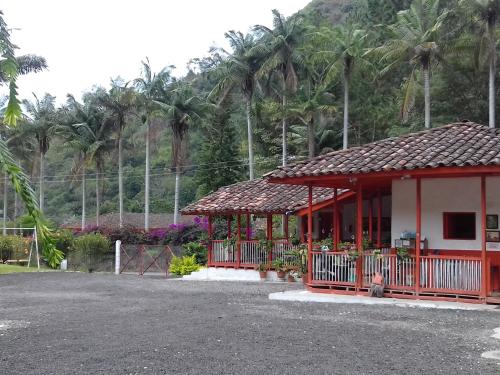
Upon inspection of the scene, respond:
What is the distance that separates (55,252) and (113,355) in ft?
15.5

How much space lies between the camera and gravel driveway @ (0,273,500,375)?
7645 millimetres

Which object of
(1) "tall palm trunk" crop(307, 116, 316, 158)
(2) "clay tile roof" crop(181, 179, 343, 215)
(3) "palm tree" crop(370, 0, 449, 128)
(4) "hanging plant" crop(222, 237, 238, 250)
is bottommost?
(4) "hanging plant" crop(222, 237, 238, 250)

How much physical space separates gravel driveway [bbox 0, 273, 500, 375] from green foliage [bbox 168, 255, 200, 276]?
989 cm

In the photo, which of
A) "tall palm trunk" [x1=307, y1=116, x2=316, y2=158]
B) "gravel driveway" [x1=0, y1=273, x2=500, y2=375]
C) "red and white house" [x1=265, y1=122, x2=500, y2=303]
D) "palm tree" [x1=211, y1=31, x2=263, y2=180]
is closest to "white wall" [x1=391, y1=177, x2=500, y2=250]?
"red and white house" [x1=265, y1=122, x2=500, y2=303]

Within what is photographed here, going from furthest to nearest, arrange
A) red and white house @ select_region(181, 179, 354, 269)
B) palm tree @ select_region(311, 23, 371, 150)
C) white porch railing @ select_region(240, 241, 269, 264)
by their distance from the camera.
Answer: palm tree @ select_region(311, 23, 371, 150)
white porch railing @ select_region(240, 241, 269, 264)
red and white house @ select_region(181, 179, 354, 269)

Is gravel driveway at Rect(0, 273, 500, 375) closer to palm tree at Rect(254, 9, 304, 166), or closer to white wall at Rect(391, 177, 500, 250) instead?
white wall at Rect(391, 177, 500, 250)

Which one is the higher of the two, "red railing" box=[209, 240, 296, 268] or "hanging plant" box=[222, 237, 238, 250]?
"hanging plant" box=[222, 237, 238, 250]

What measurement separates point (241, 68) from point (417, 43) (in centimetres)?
1137

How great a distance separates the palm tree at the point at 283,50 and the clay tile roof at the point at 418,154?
2285 centimetres

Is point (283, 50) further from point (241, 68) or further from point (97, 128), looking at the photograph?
point (97, 128)

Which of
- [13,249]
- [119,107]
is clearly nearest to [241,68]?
[119,107]

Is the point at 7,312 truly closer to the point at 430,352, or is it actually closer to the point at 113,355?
the point at 113,355

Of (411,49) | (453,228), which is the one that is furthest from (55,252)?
(411,49)

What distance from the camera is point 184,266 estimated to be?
2641 centimetres
